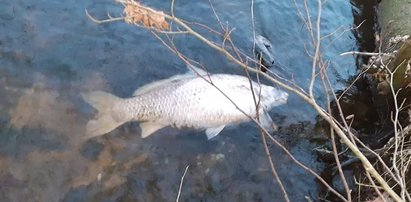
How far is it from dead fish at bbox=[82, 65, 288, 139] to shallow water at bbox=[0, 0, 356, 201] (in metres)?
0.31

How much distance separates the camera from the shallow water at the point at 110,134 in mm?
5270

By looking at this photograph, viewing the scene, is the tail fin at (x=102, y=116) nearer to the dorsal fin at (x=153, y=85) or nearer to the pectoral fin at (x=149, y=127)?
the pectoral fin at (x=149, y=127)

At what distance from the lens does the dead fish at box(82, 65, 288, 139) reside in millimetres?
5422

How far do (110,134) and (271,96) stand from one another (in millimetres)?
1912

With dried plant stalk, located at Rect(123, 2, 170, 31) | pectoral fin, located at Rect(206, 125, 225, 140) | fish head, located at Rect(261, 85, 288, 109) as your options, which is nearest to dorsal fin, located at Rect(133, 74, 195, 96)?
pectoral fin, located at Rect(206, 125, 225, 140)

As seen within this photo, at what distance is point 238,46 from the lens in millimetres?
7242

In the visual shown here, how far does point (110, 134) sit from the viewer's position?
18.7 ft

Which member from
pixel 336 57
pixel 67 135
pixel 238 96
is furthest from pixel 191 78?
pixel 336 57

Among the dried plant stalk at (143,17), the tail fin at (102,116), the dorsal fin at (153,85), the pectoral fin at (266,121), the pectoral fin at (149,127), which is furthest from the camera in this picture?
the pectoral fin at (266,121)

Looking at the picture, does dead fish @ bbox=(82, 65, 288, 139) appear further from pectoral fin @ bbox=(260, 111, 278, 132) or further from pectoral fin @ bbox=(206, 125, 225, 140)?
pectoral fin @ bbox=(260, 111, 278, 132)

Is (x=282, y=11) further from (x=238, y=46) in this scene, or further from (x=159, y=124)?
(x=159, y=124)

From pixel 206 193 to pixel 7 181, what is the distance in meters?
1.98

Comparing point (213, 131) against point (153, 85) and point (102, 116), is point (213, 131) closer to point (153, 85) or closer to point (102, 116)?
point (153, 85)

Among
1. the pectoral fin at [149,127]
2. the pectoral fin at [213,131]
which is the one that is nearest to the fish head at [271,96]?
the pectoral fin at [213,131]
